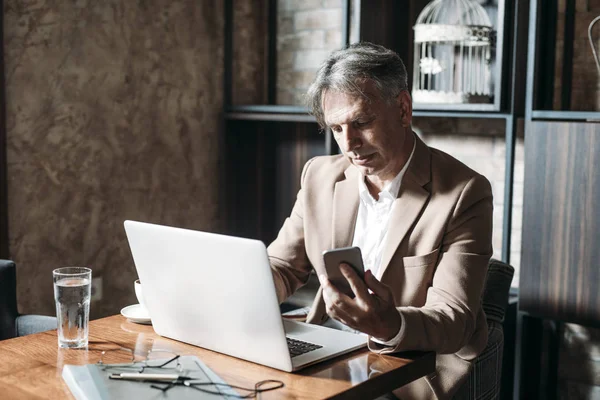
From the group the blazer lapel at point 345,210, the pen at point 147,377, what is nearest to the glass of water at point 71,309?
the pen at point 147,377

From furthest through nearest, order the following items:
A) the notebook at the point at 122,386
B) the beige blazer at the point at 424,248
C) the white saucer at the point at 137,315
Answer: the white saucer at the point at 137,315, the beige blazer at the point at 424,248, the notebook at the point at 122,386

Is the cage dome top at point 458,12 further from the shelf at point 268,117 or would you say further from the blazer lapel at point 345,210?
the blazer lapel at point 345,210

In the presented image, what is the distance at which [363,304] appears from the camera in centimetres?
135

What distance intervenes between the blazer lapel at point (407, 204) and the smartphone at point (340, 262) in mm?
391

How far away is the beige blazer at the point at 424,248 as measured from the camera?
1.55m

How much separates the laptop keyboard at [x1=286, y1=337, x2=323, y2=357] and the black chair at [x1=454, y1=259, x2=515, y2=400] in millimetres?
468

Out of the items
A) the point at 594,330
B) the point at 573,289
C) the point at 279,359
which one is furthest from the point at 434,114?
the point at 279,359

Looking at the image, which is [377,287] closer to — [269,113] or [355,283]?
[355,283]

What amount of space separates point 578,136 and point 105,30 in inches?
71.1

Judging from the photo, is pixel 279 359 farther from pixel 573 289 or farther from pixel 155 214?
pixel 155 214

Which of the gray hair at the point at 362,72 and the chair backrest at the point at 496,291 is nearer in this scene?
the gray hair at the point at 362,72

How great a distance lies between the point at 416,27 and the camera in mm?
2779

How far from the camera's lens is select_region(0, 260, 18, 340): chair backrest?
2.10 meters

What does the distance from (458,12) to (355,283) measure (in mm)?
1865
